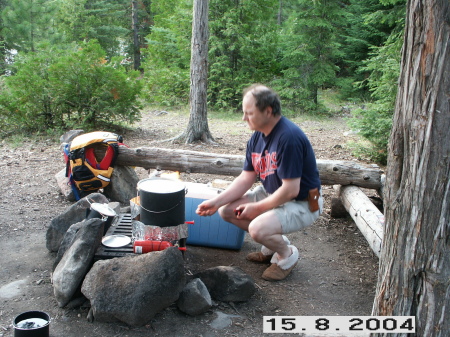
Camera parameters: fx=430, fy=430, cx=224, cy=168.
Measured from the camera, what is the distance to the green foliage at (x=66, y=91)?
9.12m

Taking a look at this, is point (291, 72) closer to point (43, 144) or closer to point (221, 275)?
point (43, 144)

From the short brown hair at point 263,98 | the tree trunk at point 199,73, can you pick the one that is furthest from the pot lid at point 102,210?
the tree trunk at point 199,73

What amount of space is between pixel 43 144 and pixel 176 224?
20.4 feet

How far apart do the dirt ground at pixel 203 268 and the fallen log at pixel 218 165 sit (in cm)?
54

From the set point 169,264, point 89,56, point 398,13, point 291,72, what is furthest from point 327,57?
point 169,264

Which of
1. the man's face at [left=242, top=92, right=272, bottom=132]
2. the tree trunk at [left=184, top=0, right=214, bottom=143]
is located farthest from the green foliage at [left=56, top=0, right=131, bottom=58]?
the man's face at [left=242, top=92, right=272, bottom=132]

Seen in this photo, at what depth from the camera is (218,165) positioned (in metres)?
5.62

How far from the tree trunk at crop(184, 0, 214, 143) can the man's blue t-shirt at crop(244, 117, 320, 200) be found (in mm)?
5304

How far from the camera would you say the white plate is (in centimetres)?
345

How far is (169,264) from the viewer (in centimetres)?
304

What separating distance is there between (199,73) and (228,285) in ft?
20.2

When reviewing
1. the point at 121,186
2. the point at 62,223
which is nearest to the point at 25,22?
the point at 121,186

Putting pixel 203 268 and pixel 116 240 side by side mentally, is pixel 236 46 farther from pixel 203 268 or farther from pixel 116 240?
pixel 116 240

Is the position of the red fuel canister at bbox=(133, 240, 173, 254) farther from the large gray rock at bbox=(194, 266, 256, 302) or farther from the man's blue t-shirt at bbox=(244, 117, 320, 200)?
the man's blue t-shirt at bbox=(244, 117, 320, 200)
